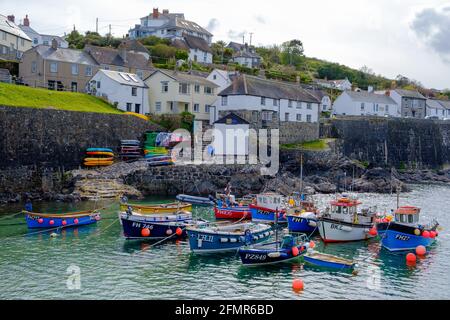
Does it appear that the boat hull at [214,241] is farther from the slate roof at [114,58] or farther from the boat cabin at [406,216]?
the slate roof at [114,58]

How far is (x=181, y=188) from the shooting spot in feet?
164

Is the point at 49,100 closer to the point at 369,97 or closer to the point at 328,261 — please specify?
the point at 328,261

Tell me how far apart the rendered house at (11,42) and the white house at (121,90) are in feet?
68.1

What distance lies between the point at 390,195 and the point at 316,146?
14277mm

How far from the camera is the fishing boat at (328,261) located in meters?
25.5

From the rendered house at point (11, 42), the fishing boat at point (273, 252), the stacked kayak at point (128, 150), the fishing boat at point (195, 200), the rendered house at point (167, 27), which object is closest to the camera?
the fishing boat at point (273, 252)

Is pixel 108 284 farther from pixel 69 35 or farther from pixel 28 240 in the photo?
pixel 69 35

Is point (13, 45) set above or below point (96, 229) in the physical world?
above

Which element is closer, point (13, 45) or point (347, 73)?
point (13, 45)

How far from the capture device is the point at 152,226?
103 feet

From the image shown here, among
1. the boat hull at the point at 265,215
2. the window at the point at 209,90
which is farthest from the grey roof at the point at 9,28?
the boat hull at the point at 265,215

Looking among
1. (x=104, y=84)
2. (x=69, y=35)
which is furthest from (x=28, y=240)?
(x=69, y=35)

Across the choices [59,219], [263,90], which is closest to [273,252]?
[59,219]
